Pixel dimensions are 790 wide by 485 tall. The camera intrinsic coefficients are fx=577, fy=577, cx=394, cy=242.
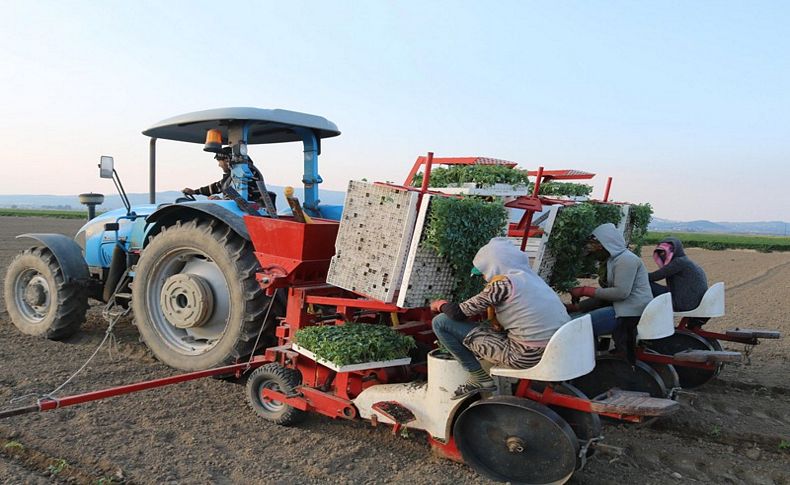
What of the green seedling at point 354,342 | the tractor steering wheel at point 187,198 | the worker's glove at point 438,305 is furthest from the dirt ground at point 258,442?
the tractor steering wheel at point 187,198

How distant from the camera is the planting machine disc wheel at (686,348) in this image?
5246 mm

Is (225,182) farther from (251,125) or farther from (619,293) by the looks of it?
(619,293)

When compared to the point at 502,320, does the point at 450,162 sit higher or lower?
higher

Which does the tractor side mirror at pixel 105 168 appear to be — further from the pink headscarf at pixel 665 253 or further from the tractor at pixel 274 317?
the pink headscarf at pixel 665 253

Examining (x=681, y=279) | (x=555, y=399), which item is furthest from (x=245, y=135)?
(x=681, y=279)

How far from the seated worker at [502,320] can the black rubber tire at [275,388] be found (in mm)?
1195

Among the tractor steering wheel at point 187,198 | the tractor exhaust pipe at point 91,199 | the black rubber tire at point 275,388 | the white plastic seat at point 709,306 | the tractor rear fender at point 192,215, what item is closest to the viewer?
the black rubber tire at point 275,388

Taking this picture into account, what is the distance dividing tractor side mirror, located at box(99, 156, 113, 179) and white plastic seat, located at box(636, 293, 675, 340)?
4969 millimetres

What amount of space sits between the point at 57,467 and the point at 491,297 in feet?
8.75

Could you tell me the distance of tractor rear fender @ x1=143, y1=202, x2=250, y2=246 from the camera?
451 centimetres

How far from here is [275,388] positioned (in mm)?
4168

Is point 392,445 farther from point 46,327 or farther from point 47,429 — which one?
point 46,327

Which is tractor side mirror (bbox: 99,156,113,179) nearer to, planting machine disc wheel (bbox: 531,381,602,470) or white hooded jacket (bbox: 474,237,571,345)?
white hooded jacket (bbox: 474,237,571,345)

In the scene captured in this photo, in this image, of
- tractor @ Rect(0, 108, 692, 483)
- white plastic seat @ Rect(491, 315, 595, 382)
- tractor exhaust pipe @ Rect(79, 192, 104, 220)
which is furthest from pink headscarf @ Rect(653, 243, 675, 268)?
tractor exhaust pipe @ Rect(79, 192, 104, 220)
